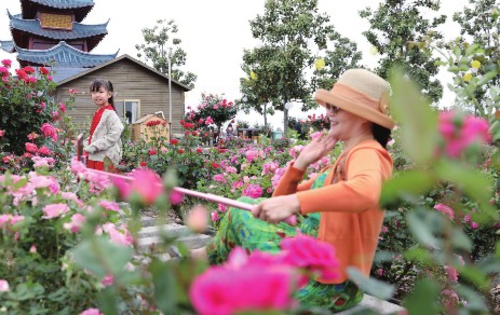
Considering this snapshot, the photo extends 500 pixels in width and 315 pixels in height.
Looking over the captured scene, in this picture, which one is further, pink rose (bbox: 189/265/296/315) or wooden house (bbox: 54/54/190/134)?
wooden house (bbox: 54/54/190/134)

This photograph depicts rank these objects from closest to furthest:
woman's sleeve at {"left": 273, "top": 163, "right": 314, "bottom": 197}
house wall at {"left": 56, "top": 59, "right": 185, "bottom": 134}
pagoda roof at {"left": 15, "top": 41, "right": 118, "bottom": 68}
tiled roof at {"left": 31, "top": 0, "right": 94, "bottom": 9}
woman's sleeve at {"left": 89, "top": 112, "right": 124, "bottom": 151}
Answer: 1. woman's sleeve at {"left": 273, "top": 163, "right": 314, "bottom": 197}
2. woman's sleeve at {"left": 89, "top": 112, "right": 124, "bottom": 151}
3. house wall at {"left": 56, "top": 59, "right": 185, "bottom": 134}
4. pagoda roof at {"left": 15, "top": 41, "right": 118, "bottom": 68}
5. tiled roof at {"left": 31, "top": 0, "right": 94, "bottom": 9}

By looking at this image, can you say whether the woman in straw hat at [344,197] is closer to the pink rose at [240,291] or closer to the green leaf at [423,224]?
the green leaf at [423,224]

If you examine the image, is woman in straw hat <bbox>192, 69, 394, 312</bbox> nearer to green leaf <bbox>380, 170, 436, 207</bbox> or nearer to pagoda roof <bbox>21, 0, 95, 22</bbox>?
green leaf <bbox>380, 170, 436, 207</bbox>

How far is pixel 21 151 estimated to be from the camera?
583cm

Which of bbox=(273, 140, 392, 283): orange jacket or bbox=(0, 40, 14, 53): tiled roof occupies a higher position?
bbox=(0, 40, 14, 53): tiled roof

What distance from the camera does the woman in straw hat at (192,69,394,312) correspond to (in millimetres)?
1497

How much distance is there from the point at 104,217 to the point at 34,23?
33.0 m

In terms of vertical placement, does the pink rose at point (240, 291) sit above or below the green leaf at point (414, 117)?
below

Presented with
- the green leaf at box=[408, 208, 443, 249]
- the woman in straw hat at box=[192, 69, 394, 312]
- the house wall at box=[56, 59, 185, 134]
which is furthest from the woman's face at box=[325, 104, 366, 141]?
the house wall at box=[56, 59, 185, 134]

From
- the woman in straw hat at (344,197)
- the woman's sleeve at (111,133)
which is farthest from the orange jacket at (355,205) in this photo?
the woman's sleeve at (111,133)

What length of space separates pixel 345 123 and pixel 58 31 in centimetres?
3288

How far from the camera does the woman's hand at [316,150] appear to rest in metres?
1.94

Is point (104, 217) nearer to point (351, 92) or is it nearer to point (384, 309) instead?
point (351, 92)

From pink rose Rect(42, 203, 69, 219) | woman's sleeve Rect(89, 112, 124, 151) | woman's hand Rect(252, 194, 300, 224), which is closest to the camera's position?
woman's hand Rect(252, 194, 300, 224)
